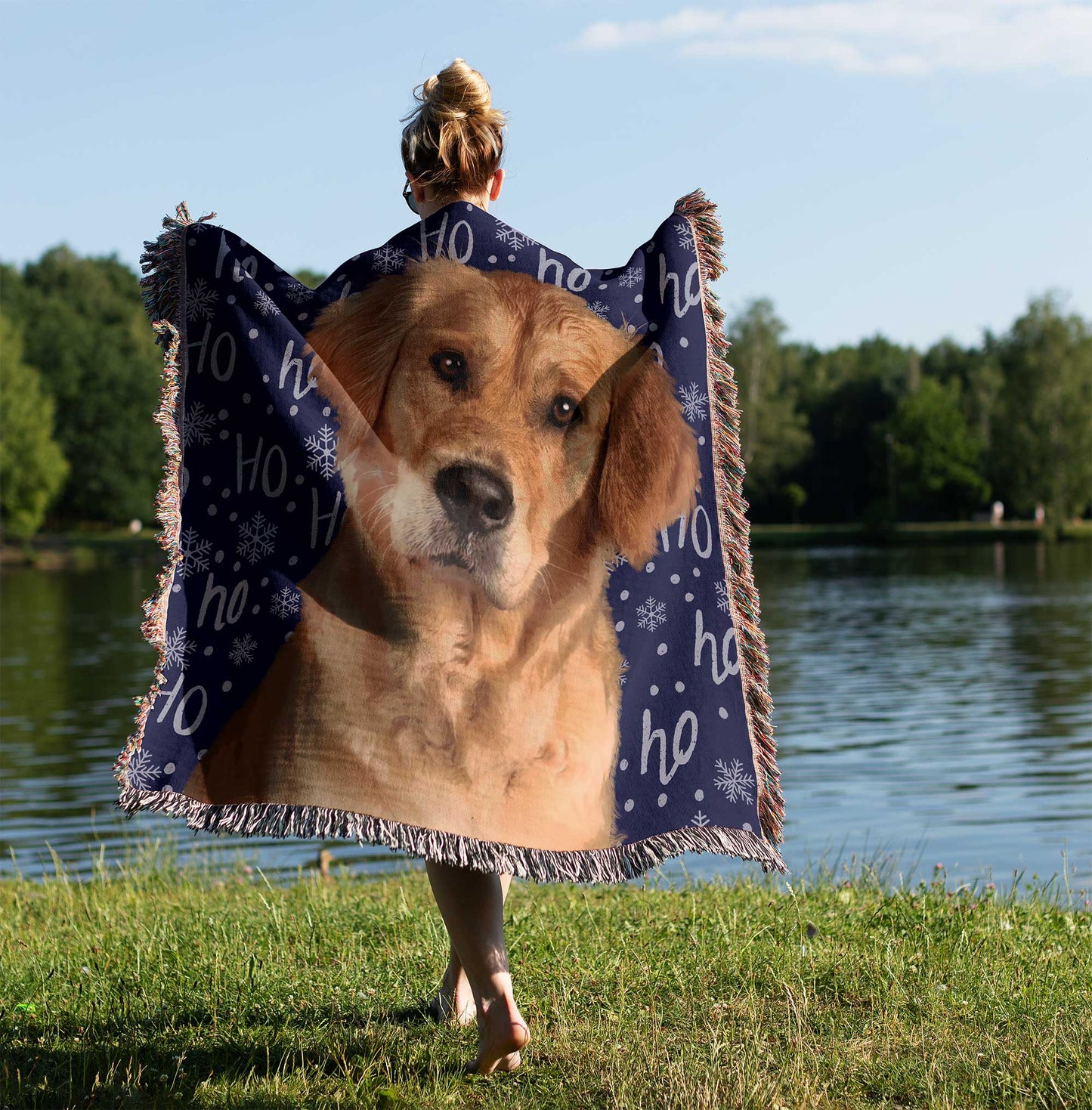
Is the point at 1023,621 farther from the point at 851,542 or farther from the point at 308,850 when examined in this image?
the point at 851,542

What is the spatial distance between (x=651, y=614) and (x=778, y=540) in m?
61.1

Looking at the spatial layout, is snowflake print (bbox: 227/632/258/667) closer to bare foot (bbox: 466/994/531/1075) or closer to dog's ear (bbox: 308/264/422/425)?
dog's ear (bbox: 308/264/422/425)

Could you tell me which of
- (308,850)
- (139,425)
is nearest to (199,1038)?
(308,850)

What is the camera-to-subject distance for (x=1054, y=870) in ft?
25.2

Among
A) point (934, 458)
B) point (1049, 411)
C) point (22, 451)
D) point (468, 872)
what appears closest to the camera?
point (468, 872)

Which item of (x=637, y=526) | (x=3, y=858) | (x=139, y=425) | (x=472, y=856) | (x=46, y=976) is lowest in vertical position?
(x=3, y=858)

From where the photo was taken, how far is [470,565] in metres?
3.08

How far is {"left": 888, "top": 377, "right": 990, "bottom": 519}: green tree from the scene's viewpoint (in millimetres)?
72375

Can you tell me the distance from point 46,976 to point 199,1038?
2.45 ft

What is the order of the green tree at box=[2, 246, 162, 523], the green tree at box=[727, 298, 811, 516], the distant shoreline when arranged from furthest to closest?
the green tree at box=[727, 298, 811, 516] → the green tree at box=[2, 246, 162, 523] → the distant shoreline

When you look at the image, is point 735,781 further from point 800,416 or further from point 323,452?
point 800,416

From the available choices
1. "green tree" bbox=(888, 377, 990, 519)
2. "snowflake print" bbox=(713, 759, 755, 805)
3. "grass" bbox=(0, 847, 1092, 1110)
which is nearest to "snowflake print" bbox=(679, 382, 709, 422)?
"snowflake print" bbox=(713, 759, 755, 805)

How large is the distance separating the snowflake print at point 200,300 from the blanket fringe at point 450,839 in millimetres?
1127

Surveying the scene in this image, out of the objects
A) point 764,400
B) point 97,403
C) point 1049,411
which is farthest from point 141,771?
point 764,400
